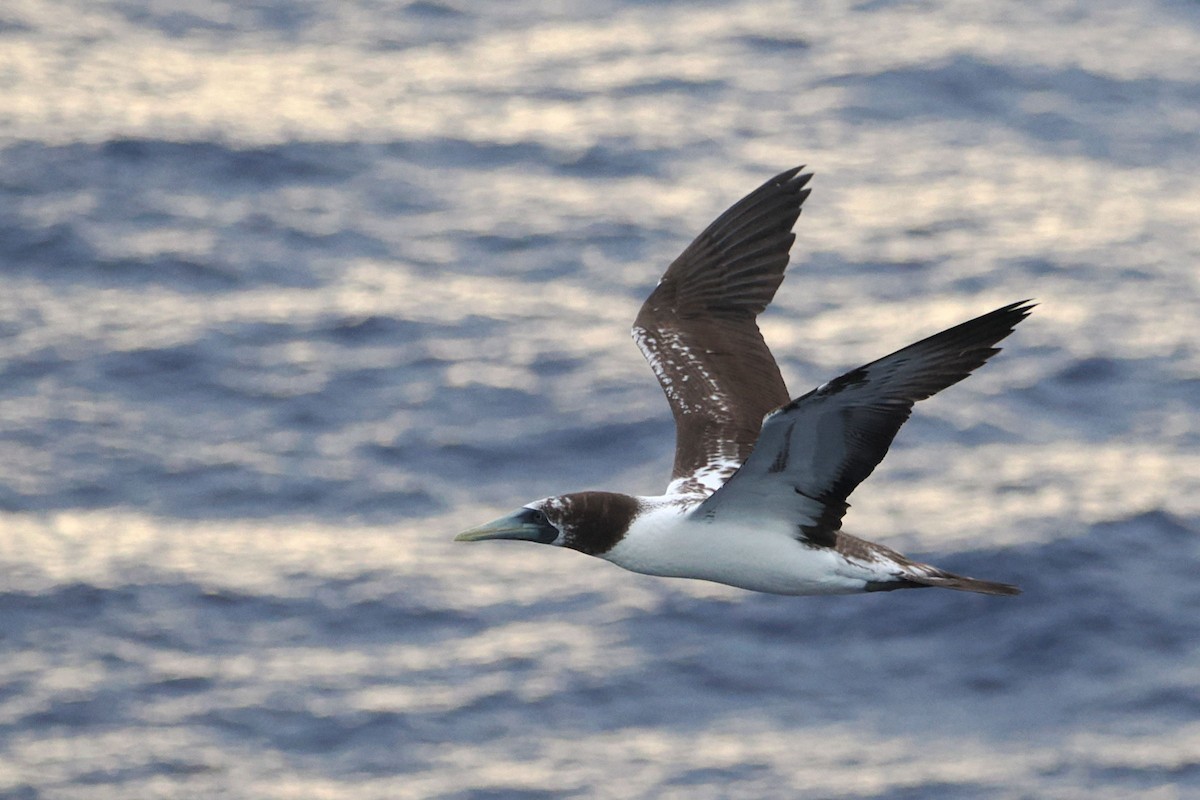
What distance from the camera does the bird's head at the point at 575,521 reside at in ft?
40.9

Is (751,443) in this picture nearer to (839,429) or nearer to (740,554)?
(740,554)

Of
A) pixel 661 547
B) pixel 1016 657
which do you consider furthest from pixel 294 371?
pixel 661 547

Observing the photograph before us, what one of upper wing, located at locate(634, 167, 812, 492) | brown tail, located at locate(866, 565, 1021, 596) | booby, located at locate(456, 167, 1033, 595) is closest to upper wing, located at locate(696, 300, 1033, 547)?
booby, located at locate(456, 167, 1033, 595)

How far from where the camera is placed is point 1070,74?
24719 mm

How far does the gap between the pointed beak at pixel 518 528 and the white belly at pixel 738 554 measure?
1.42 feet

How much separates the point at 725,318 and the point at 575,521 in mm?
2872

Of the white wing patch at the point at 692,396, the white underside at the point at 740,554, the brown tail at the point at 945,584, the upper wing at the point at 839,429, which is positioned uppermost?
the white wing patch at the point at 692,396

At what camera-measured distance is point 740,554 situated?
40.6 ft

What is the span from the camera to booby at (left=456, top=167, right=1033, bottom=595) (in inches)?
433

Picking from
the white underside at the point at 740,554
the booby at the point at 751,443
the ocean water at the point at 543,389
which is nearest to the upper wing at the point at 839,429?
the booby at the point at 751,443

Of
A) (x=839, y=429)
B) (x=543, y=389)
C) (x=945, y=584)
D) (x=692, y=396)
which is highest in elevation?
(x=543, y=389)

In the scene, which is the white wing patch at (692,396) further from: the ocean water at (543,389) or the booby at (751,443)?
the ocean water at (543,389)

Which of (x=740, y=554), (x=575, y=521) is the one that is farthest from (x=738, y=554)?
(x=575, y=521)

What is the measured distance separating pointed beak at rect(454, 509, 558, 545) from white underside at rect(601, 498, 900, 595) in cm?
43
